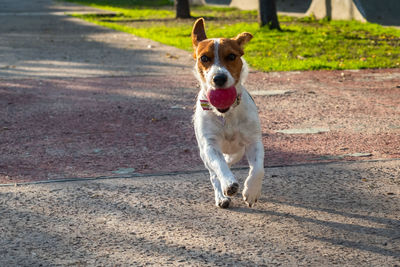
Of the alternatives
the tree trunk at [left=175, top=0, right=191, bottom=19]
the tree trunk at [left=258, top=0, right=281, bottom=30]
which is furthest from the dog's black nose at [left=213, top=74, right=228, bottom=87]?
the tree trunk at [left=175, top=0, right=191, bottom=19]

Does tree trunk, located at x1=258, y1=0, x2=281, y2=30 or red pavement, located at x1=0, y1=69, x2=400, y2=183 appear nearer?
red pavement, located at x1=0, y1=69, x2=400, y2=183

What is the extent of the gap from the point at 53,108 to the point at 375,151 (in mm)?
4284

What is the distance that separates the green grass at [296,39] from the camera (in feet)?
38.9

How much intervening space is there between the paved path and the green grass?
1145 mm

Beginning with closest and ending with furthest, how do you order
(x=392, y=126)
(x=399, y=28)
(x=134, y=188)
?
(x=134, y=188) < (x=392, y=126) < (x=399, y=28)

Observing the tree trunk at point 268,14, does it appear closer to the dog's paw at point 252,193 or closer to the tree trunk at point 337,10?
the tree trunk at point 337,10

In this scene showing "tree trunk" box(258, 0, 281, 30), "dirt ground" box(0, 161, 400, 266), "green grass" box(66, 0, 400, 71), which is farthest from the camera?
"tree trunk" box(258, 0, 281, 30)

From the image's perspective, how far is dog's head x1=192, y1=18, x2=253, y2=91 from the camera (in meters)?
4.35

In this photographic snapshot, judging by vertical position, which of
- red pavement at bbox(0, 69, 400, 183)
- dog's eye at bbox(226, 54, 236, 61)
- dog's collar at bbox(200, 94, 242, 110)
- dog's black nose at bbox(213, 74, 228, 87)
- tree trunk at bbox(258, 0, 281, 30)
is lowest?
tree trunk at bbox(258, 0, 281, 30)

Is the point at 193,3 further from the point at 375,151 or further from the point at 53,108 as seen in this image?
the point at 375,151

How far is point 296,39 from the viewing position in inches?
605

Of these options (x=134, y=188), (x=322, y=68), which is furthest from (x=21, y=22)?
(x=134, y=188)

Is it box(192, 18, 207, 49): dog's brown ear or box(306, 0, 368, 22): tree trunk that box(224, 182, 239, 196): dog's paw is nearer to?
box(192, 18, 207, 49): dog's brown ear

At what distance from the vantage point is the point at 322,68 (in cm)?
1133
